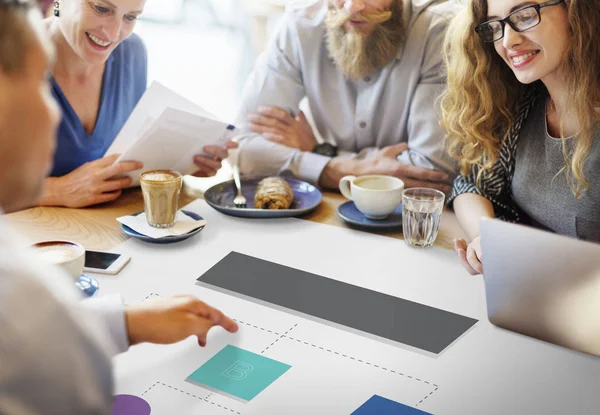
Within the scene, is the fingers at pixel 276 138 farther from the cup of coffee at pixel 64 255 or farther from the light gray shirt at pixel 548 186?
the cup of coffee at pixel 64 255

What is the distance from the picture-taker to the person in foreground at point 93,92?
5.69 feet

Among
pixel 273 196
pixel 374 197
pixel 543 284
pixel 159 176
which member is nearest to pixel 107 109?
pixel 159 176

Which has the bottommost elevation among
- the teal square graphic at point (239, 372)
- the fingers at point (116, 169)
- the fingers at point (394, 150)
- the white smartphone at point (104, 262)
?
the teal square graphic at point (239, 372)

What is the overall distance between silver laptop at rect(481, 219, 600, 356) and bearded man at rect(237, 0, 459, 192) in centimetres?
73

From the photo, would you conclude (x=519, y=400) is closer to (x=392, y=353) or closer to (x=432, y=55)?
(x=392, y=353)

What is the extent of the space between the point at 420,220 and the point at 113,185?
766mm

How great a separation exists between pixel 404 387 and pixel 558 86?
35.2 inches

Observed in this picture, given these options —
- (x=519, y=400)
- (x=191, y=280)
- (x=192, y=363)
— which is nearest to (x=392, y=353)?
(x=519, y=400)

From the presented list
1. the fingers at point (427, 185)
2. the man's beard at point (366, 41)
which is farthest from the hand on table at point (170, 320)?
the man's beard at point (366, 41)

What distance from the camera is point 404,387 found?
3.45 feet

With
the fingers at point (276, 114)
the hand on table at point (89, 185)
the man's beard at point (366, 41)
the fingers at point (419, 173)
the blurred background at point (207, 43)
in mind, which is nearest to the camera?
the hand on table at point (89, 185)

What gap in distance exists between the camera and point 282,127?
2098 mm

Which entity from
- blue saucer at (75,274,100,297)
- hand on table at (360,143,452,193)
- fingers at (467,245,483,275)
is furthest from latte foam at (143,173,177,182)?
fingers at (467,245,483,275)

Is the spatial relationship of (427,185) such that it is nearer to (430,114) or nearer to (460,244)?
(430,114)
